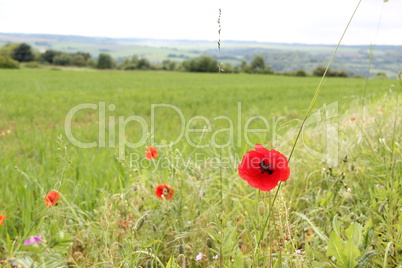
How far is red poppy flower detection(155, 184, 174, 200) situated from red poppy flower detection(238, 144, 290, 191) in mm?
700

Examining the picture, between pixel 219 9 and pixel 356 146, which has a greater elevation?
pixel 219 9

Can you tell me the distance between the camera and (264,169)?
1.06m

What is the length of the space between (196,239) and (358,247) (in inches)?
34.1

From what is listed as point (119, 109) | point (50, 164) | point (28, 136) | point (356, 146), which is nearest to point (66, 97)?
point (119, 109)

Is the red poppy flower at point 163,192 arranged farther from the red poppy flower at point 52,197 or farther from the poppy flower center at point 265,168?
the poppy flower center at point 265,168

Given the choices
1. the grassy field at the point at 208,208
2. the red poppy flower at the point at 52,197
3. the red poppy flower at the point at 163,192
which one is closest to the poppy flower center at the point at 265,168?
the grassy field at the point at 208,208

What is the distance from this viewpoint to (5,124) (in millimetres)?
6668

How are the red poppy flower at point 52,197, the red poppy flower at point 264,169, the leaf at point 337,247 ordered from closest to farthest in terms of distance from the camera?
the red poppy flower at point 264,169, the leaf at point 337,247, the red poppy flower at point 52,197

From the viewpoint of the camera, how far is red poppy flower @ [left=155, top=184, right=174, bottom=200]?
167 centimetres

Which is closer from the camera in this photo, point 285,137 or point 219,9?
point 219,9

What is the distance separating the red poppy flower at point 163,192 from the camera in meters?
1.67

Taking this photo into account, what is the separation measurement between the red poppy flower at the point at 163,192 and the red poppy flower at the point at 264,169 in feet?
2.30

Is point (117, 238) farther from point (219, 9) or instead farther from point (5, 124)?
point (5, 124)

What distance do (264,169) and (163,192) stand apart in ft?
2.44
